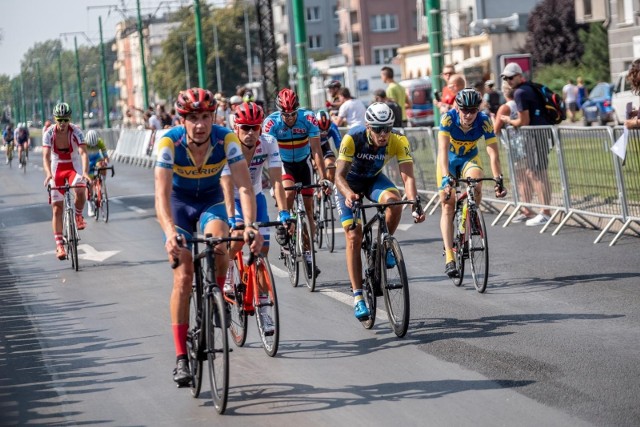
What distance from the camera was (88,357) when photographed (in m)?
9.84

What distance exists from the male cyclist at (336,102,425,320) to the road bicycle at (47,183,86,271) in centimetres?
605

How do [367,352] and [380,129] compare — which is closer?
[367,352]

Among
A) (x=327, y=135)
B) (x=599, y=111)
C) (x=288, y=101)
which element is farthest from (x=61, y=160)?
(x=599, y=111)

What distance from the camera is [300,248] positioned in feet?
42.1

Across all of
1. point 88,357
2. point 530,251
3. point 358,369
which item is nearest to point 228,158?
point 358,369

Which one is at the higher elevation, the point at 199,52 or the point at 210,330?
the point at 199,52

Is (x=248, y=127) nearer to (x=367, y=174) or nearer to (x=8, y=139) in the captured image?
(x=367, y=174)

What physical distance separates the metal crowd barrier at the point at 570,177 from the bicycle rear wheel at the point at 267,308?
4.69 metres

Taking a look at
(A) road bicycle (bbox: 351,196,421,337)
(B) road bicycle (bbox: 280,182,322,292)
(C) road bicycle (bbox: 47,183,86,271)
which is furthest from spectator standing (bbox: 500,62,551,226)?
(A) road bicycle (bbox: 351,196,421,337)

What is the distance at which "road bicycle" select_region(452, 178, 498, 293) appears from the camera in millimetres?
11797

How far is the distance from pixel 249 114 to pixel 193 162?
2.20m

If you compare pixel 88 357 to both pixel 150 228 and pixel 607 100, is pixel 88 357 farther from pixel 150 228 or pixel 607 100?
pixel 607 100

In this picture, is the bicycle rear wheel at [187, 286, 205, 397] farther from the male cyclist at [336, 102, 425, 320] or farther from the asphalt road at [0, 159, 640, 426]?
the male cyclist at [336, 102, 425, 320]

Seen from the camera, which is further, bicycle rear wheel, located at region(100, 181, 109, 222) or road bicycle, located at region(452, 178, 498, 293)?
bicycle rear wheel, located at region(100, 181, 109, 222)
